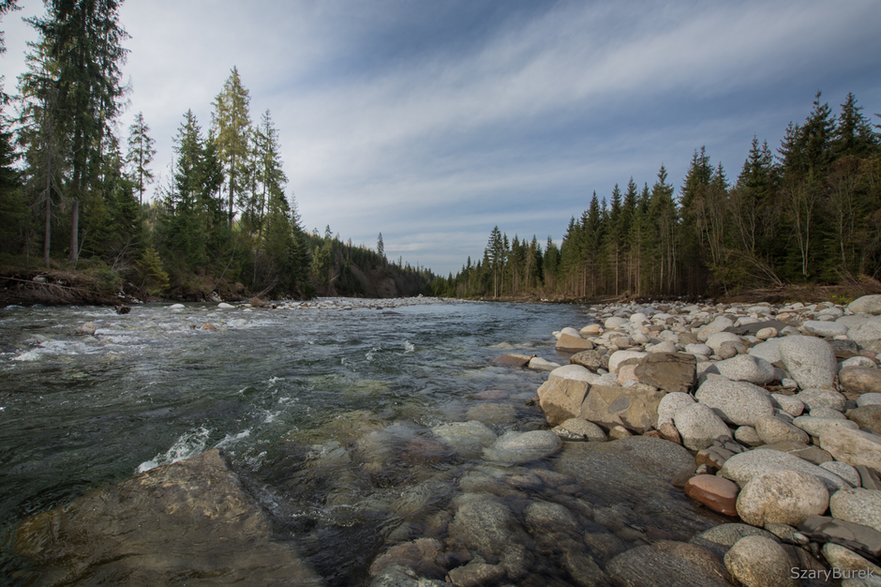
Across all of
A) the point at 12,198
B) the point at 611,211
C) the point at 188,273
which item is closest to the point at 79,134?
the point at 12,198

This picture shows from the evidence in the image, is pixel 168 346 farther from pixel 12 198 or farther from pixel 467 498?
pixel 12 198

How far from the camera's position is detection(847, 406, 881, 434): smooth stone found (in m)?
3.65

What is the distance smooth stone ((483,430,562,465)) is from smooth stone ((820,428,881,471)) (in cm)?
237

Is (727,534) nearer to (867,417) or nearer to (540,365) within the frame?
(867,417)

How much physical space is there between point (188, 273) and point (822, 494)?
28.4 meters

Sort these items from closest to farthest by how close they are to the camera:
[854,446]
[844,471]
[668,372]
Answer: [844,471], [854,446], [668,372]

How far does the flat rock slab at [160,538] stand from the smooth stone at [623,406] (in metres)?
3.84

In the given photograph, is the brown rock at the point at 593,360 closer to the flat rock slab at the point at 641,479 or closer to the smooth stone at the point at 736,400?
the smooth stone at the point at 736,400

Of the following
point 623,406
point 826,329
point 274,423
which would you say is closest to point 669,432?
point 623,406

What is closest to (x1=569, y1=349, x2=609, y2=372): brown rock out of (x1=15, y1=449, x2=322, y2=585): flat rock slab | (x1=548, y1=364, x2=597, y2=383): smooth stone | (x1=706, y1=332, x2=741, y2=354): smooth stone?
(x1=548, y1=364, x2=597, y2=383): smooth stone

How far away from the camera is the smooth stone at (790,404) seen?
4.09 m

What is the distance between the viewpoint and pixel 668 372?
16.2 ft

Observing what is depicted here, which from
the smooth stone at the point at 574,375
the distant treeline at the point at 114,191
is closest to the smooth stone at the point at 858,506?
the smooth stone at the point at 574,375

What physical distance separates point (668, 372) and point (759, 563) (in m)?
3.19
